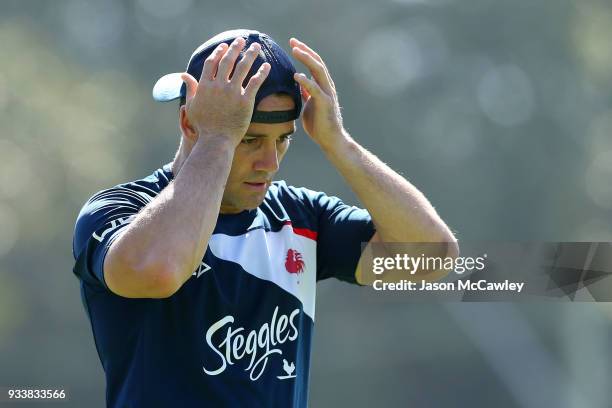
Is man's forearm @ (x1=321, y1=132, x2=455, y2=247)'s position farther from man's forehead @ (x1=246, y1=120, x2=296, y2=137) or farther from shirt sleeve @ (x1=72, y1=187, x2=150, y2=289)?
shirt sleeve @ (x1=72, y1=187, x2=150, y2=289)

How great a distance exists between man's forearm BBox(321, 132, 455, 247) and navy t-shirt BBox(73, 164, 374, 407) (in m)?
0.13

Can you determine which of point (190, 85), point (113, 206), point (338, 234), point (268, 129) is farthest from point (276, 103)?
point (113, 206)

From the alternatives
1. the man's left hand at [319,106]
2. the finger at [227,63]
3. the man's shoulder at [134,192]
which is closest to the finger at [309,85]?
the man's left hand at [319,106]

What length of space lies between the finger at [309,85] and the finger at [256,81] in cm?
18

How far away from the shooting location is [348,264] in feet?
14.4

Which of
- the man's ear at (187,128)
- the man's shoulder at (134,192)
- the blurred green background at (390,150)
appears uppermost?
the blurred green background at (390,150)

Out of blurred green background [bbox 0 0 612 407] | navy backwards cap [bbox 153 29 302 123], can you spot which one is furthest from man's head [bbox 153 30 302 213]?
blurred green background [bbox 0 0 612 407]

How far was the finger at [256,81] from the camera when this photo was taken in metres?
3.90

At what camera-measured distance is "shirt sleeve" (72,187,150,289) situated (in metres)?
3.71

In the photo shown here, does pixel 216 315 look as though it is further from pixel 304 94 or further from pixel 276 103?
pixel 304 94

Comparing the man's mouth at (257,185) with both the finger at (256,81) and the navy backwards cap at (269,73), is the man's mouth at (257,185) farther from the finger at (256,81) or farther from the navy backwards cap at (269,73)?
the finger at (256,81)

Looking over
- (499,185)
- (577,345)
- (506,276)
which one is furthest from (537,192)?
(506,276)

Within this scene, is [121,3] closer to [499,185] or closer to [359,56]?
[359,56]

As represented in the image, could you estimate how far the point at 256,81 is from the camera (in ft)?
12.9
